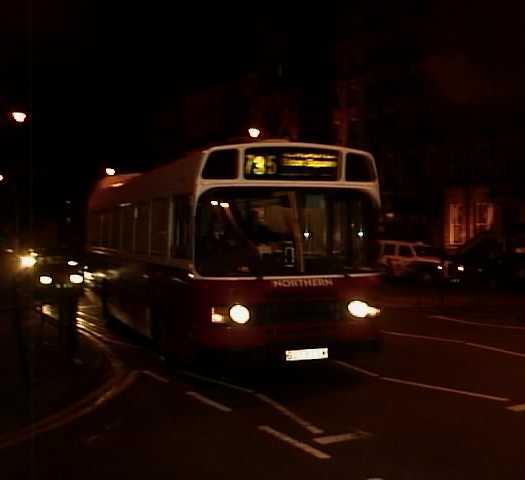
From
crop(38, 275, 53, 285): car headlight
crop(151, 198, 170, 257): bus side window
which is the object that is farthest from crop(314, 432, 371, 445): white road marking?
crop(38, 275, 53, 285): car headlight

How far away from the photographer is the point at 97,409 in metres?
9.25

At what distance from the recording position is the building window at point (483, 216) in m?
37.4

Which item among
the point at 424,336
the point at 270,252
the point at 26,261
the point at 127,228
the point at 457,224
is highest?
the point at 457,224

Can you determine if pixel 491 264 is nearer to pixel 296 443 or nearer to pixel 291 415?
pixel 291 415

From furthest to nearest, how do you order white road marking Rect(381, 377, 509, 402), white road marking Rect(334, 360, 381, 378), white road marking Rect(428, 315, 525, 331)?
white road marking Rect(428, 315, 525, 331)
white road marking Rect(334, 360, 381, 378)
white road marking Rect(381, 377, 509, 402)

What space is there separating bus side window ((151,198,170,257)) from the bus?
0.16 feet

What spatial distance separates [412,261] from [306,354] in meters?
A: 22.3

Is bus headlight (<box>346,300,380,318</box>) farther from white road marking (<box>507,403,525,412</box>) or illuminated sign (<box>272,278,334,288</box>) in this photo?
white road marking (<box>507,403,525,412</box>)

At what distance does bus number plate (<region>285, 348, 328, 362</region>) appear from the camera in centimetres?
982

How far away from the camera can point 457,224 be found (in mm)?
39344

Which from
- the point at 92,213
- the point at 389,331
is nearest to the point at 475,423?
the point at 389,331

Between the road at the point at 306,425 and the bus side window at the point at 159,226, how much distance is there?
5.78 ft

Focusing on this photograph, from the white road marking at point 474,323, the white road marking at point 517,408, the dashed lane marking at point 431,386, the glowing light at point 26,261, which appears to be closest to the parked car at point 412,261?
the white road marking at point 474,323

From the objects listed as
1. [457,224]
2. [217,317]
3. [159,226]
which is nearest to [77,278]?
[159,226]
